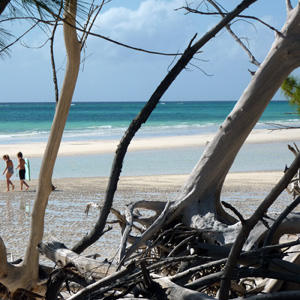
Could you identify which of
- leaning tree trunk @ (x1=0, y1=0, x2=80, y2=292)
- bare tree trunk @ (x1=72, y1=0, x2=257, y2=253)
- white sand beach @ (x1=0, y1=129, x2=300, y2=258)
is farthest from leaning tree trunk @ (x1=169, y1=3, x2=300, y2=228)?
white sand beach @ (x1=0, y1=129, x2=300, y2=258)

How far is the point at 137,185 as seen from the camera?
51.6 ft

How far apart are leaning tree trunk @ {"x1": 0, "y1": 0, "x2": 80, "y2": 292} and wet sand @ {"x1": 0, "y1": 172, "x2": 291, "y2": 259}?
4.10m

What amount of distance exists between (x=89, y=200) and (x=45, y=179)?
1009 cm

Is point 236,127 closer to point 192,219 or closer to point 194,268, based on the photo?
point 192,219

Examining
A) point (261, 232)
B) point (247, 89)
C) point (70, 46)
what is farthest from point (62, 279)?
point (247, 89)

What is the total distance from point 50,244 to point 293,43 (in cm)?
205

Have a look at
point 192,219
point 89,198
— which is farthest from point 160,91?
point 89,198

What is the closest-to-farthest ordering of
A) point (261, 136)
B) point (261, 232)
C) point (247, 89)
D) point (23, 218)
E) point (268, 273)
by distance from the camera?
point (268, 273), point (261, 232), point (247, 89), point (23, 218), point (261, 136)

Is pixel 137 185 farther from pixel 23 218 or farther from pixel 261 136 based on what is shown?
pixel 261 136

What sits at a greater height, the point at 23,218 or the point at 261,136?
the point at 261,136

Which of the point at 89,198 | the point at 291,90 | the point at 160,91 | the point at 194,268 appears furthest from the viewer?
the point at 89,198

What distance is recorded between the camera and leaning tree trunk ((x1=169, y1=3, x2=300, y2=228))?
364cm

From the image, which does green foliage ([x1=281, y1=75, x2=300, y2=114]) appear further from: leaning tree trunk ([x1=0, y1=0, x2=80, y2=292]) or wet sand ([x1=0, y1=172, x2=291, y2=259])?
leaning tree trunk ([x1=0, y1=0, x2=80, y2=292])

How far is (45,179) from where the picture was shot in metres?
3.58
